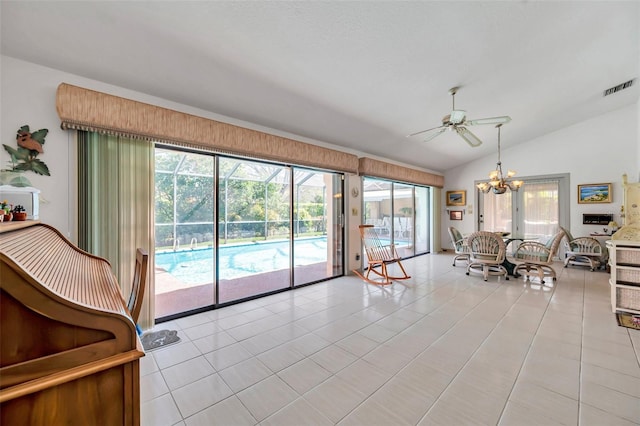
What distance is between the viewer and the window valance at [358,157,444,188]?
17.6 ft

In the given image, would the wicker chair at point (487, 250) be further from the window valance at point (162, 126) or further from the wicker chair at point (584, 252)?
the window valance at point (162, 126)

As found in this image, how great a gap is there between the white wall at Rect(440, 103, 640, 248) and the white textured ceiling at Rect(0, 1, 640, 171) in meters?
1.99

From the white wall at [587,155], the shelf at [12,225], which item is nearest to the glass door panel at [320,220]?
the shelf at [12,225]

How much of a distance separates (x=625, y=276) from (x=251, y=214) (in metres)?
5.20

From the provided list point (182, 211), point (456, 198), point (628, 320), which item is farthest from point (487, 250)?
point (182, 211)

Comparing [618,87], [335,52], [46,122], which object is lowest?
[46,122]

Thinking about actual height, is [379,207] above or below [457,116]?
below

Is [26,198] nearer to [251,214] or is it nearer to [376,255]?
[251,214]

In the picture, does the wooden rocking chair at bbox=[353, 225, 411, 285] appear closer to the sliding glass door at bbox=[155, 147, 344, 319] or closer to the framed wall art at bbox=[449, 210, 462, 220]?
the sliding glass door at bbox=[155, 147, 344, 319]

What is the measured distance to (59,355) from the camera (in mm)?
738

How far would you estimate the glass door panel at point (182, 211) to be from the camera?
3.29m

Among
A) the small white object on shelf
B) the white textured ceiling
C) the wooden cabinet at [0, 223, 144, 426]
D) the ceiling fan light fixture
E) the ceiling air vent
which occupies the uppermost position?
the ceiling air vent

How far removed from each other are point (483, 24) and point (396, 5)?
1051 mm

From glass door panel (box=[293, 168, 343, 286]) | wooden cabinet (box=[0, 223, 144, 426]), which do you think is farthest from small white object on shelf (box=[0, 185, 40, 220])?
glass door panel (box=[293, 168, 343, 286])
